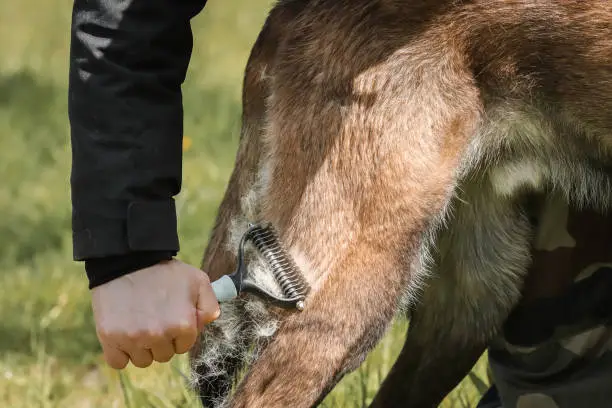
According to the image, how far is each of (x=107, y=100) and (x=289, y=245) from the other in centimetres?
52

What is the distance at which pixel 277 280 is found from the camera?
2.24m

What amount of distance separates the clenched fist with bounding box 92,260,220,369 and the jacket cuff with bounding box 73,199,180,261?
51 millimetres

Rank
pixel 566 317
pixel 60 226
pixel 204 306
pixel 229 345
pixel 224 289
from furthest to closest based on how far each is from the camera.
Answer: pixel 60 226, pixel 566 317, pixel 229 345, pixel 224 289, pixel 204 306

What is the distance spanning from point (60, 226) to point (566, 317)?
2.67 metres

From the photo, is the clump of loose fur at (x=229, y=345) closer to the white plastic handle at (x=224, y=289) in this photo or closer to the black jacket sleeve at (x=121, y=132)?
the white plastic handle at (x=224, y=289)

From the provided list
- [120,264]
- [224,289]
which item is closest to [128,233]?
[120,264]

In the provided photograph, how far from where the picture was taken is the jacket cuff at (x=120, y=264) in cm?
196

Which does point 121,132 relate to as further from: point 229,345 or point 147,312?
point 229,345

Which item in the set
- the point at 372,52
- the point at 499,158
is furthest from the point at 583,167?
the point at 372,52

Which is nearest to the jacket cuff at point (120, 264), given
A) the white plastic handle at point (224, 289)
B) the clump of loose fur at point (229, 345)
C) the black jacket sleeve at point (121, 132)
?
the black jacket sleeve at point (121, 132)

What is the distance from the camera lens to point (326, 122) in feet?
7.41

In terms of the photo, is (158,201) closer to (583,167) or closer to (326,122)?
(326,122)

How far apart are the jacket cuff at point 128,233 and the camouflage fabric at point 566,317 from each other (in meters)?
1.10

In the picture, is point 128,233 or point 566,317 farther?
point 566,317
